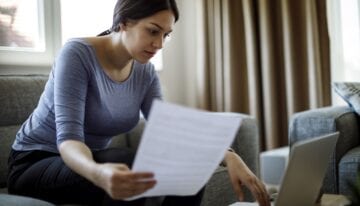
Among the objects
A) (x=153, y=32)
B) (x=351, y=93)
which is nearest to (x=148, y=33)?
(x=153, y=32)

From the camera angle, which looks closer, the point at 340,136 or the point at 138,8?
the point at 138,8

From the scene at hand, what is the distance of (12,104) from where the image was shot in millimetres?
1742

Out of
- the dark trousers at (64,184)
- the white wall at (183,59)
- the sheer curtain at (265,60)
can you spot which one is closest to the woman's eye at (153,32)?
the dark trousers at (64,184)

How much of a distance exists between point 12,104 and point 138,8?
73cm

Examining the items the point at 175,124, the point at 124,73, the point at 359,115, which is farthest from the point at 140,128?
the point at 175,124

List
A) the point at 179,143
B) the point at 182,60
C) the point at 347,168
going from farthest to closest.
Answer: the point at 182,60, the point at 347,168, the point at 179,143

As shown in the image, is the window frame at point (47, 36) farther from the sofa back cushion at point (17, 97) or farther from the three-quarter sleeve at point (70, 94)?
the three-quarter sleeve at point (70, 94)

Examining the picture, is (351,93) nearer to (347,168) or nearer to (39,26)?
(347,168)

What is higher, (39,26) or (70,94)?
(39,26)

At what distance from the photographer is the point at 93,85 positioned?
4.16 ft

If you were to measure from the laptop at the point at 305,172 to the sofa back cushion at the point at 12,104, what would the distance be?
1.08m

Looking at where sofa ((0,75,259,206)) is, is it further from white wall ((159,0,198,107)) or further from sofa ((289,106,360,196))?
white wall ((159,0,198,107))

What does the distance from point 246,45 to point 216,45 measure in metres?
0.18

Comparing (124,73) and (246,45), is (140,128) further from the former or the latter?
(246,45)
